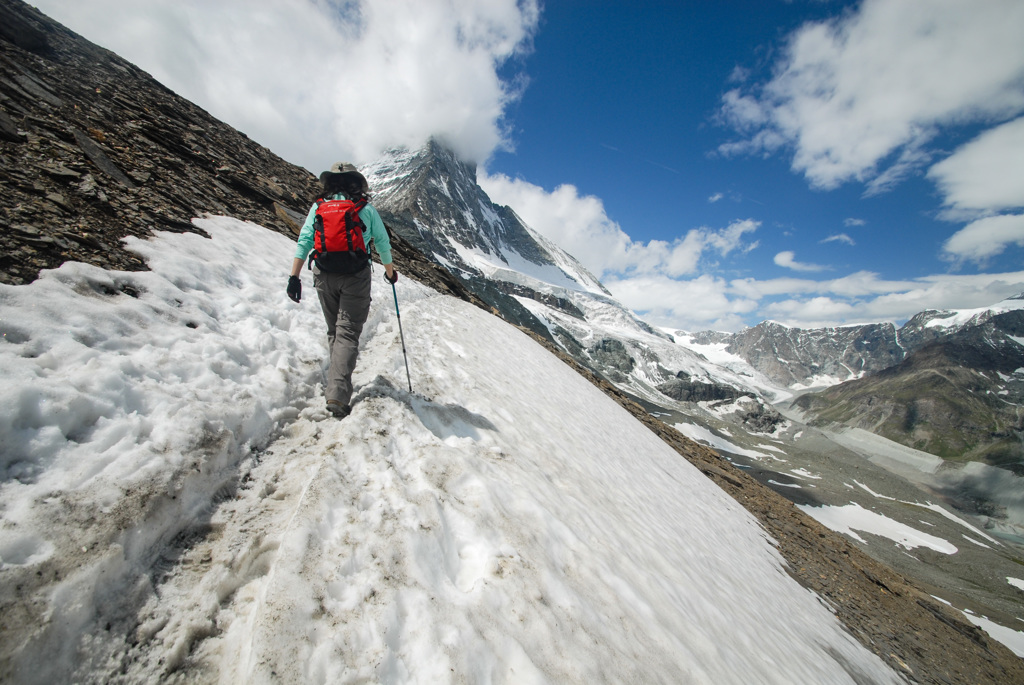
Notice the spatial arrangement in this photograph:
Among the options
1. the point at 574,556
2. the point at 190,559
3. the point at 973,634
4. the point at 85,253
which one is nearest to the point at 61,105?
the point at 85,253

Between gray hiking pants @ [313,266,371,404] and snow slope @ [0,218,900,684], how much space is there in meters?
0.61

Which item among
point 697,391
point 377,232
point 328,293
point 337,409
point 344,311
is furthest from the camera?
point 697,391

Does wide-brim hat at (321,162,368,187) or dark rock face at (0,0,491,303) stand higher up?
wide-brim hat at (321,162,368,187)

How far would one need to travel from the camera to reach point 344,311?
5.52 meters

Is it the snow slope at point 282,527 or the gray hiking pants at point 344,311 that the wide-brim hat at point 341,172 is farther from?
the snow slope at point 282,527

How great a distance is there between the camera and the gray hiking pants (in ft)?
17.3

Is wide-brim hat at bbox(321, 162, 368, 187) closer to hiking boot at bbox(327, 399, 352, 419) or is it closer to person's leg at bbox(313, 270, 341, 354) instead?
person's leg at bbox(313, 270, 341, 354)

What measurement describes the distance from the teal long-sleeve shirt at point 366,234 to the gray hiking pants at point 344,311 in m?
0.32

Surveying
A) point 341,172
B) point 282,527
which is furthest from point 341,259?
point 282,527

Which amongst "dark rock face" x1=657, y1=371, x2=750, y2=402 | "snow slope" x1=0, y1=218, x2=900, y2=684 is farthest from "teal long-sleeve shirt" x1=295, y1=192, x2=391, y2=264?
"dark rock face" x1=657, y1=371, x2=750, y2=402

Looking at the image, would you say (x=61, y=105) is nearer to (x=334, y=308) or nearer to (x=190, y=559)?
(x=334, y=308)

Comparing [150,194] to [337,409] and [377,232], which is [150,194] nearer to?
[377,232]

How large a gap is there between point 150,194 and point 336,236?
18.0 feet

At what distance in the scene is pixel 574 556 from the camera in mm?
4688
